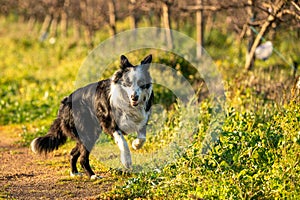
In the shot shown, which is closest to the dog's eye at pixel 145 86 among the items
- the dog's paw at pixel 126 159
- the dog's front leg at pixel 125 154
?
the dog's front leg at pixel 125 154

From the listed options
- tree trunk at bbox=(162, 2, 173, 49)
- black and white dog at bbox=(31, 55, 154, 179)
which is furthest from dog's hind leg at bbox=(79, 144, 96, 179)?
tree trunk at bbox=(162, 2, 173, 49)

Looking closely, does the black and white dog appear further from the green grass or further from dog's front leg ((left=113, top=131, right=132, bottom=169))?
the green grass

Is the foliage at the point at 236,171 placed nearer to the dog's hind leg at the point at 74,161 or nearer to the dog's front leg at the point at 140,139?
the dog's front leg at the point at 140,139

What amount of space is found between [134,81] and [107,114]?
0.67 meters

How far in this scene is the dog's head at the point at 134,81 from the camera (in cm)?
703

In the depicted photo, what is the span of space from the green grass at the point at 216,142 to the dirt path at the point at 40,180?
18cm

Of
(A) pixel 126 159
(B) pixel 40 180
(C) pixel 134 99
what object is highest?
(C) pixel 134 99

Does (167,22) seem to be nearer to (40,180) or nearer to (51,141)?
(51,141)

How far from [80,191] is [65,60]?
1358 centimetres

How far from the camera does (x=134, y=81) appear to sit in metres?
7.01

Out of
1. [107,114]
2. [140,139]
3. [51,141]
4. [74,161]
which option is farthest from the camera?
[51,141]

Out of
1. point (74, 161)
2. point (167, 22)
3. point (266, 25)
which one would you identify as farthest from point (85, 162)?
point (167, 22)

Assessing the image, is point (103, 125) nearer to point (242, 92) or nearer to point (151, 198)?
point (151, 198)

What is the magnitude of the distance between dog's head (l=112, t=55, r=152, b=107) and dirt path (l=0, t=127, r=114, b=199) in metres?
1.07
